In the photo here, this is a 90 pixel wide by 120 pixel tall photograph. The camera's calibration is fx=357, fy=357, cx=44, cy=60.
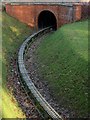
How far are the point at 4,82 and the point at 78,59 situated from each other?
18.1ft

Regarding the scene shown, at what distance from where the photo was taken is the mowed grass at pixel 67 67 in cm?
2155

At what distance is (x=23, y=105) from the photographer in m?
21.2

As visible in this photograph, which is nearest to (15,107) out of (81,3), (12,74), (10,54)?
(12,74)

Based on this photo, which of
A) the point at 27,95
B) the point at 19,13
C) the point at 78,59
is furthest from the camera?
the point at 19,13

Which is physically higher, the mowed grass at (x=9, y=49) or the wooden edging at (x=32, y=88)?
the mowed grass at (x=9, y=49)

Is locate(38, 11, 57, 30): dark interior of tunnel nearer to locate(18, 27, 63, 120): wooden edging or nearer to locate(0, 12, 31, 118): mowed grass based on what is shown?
locate(0, 12, 31, 118): mowed grass

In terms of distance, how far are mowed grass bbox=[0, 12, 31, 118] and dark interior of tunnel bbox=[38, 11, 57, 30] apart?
3.59 m

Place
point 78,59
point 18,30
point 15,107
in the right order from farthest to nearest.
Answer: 1. point 18,30
2. point 78,59
3. point 15,107

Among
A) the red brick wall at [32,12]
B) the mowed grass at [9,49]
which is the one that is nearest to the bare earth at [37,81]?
the mowed grass at [9,49]

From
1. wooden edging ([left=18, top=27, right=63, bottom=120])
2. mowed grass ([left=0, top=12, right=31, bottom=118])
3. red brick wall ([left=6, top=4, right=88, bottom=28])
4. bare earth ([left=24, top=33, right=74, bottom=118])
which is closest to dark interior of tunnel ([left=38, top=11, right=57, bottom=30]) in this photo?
red brick wall ([left=6, top=4, right=88, bottom=28])

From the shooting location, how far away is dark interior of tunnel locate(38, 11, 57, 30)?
1750 inches

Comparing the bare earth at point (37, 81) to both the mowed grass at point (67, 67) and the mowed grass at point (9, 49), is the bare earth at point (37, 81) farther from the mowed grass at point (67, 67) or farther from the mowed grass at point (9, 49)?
the mowed grass at point (9, 49)

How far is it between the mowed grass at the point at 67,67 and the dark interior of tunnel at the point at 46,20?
421 inches

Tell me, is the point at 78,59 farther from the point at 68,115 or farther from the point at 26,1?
the point at 26,1
